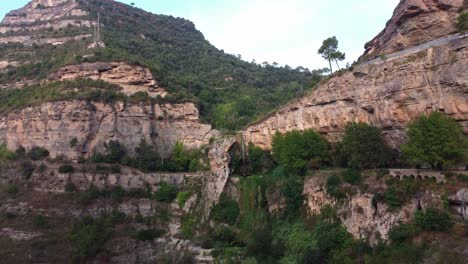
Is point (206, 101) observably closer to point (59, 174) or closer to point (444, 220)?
point (59, 174)

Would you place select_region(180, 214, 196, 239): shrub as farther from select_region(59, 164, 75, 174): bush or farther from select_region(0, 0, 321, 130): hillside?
select_region(0, 0, 321, 130): hillside

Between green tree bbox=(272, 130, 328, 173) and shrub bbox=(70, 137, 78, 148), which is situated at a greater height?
shrub bbox=(70, 137, 78, 148)

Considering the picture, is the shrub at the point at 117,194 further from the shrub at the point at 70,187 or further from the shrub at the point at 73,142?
the shrub at the point at 73,142

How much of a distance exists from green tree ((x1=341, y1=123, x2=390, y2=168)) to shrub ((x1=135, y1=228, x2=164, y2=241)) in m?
17.3

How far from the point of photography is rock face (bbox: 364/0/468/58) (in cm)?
2492

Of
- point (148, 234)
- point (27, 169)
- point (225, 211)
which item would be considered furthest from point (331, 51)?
point (27, 169)

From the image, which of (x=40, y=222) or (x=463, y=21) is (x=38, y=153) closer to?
(x=40, y=222)

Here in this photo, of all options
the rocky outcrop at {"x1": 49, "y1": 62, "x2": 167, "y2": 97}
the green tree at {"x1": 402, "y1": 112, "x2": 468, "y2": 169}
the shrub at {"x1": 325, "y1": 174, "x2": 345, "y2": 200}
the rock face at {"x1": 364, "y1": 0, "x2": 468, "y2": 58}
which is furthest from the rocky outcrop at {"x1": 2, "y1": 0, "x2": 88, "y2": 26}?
the green tree at {"x1": 402, "y1": 112, "x2": 468, "y2": 169}

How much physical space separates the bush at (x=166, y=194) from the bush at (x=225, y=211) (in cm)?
527

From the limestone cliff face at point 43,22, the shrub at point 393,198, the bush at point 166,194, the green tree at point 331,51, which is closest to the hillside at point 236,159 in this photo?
the shrub at point 393,198

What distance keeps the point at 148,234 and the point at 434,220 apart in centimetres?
2230

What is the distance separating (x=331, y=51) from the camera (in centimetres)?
4662

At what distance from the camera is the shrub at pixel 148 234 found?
105ft

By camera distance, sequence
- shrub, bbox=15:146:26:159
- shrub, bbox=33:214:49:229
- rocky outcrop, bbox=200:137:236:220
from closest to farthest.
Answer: shrub, bbox=33:214:49:229
rocky outcrop, bbox=200:137:236:220
shrub, bbox=15:146:26:159
